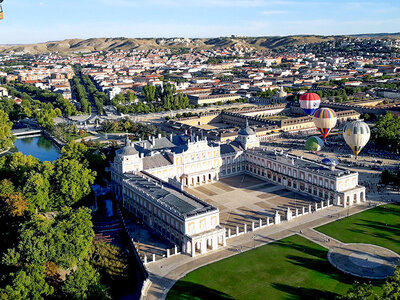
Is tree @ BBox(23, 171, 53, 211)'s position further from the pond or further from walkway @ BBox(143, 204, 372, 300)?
the pond

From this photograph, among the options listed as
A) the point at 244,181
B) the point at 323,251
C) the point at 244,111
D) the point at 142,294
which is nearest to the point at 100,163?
the point at 244,181

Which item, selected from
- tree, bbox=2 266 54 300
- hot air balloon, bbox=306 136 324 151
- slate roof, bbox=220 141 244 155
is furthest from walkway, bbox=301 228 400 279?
hot air balloon, bbox=306 136 324 151

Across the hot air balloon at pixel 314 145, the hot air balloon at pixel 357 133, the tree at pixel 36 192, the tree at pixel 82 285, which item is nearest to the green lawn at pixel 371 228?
the hot air balloon at pixel 357 133

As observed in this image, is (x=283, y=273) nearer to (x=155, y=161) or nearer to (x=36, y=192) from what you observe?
(x=155, y=161)

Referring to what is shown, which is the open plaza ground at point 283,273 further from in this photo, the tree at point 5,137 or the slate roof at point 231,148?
the tree at point 5,137

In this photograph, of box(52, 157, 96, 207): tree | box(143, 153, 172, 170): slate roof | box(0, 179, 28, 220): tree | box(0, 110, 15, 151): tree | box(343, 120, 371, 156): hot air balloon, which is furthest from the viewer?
box(0, 110, 15, 151): tree

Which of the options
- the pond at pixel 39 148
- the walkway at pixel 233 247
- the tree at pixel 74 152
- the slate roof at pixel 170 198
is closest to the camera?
the walkway at pixel 233 247
